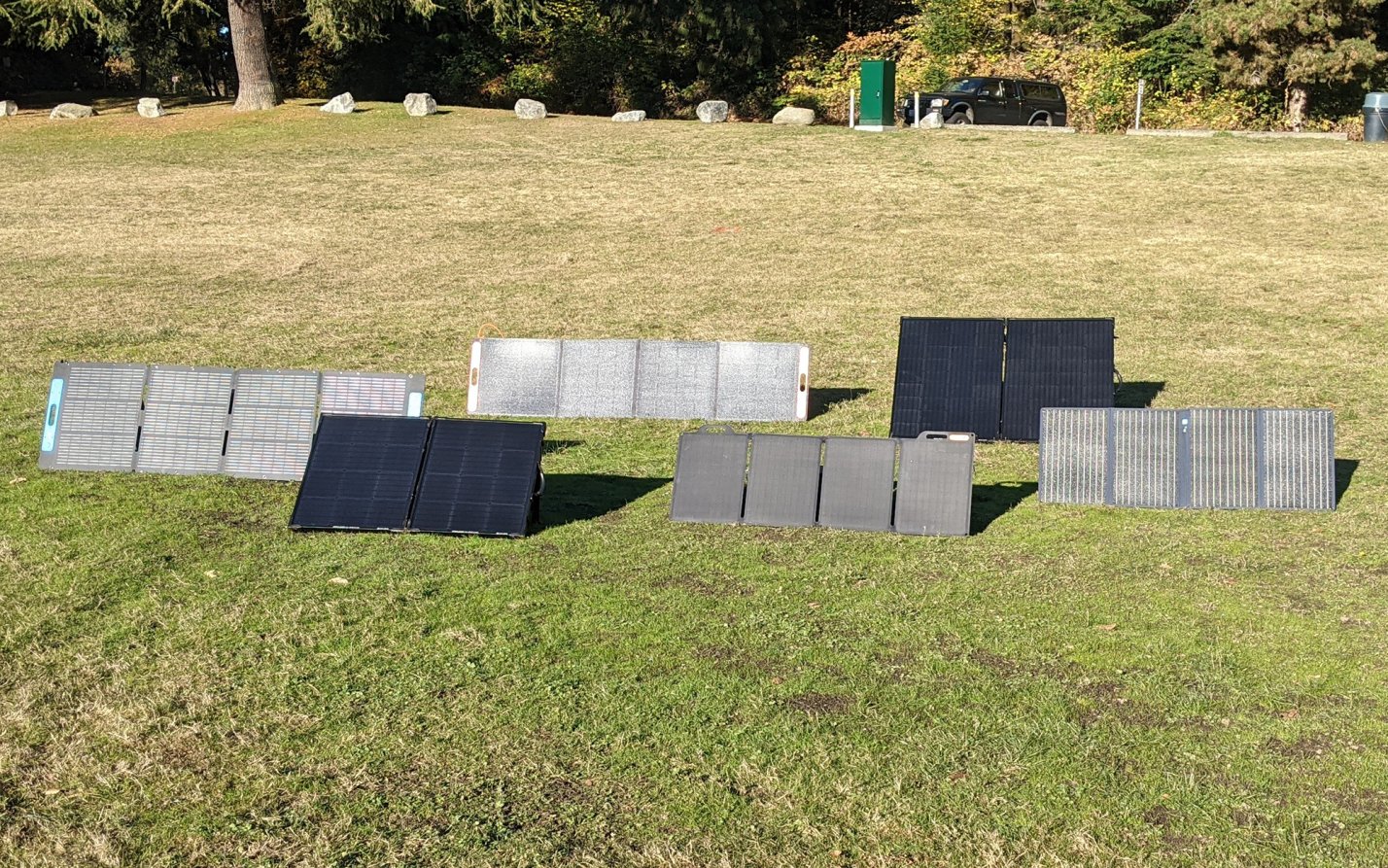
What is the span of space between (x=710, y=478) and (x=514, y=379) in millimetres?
4927

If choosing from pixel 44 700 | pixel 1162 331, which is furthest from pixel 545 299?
pixel 44 700

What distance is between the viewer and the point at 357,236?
29219 millimetres

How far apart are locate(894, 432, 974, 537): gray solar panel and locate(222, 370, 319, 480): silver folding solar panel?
5.43m

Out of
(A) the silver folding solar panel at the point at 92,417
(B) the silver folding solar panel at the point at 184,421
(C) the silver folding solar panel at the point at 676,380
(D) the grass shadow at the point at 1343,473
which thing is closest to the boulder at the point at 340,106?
(C) the silver folding solar panel at the point at 676,380

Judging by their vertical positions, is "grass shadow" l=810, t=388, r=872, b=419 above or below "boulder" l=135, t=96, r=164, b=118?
below

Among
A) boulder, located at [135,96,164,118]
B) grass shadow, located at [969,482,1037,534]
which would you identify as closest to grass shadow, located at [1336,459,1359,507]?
grass shadow, located at [969,482,1037,534]

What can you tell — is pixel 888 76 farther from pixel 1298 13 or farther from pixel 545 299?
pixel 545 299

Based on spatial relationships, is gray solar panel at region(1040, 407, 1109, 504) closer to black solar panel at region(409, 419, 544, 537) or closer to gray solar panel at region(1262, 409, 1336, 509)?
gray solar panel at region(1262, 409, 1336, 509)

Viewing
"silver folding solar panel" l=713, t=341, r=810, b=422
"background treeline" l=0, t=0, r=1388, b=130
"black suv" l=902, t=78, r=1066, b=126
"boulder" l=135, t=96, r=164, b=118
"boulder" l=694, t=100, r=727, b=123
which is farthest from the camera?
"boulder" l=694, t=100, r=727, b=123

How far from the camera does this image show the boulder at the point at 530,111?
42188 mm

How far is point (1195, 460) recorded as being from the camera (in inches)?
515

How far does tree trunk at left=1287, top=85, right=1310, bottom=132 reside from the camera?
42.8 meters

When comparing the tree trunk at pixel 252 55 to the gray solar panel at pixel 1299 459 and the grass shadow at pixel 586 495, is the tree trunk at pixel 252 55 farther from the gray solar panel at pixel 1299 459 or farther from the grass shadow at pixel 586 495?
the gray solar panel at pixel 1299 459

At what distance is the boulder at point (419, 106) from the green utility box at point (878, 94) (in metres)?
11.9
